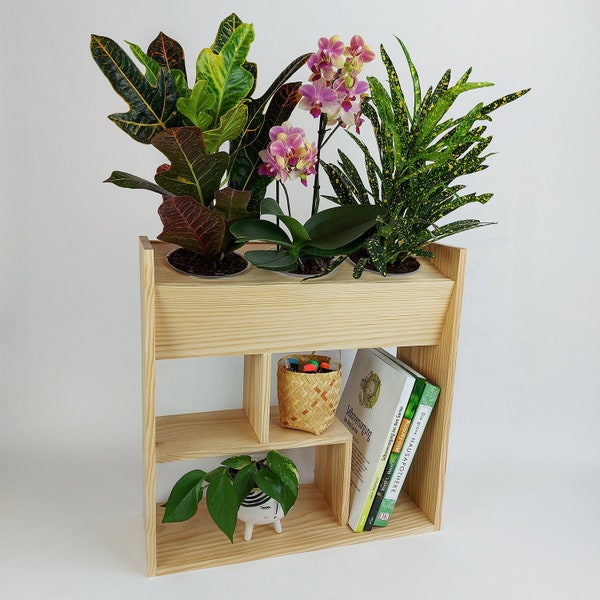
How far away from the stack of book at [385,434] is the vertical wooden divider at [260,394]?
0.25 meters

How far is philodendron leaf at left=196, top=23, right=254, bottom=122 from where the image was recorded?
113 centimetres

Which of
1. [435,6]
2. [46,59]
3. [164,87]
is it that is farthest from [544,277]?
[46,59]

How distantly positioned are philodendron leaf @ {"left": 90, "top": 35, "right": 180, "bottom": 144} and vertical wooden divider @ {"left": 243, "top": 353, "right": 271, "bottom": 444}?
1.45ft

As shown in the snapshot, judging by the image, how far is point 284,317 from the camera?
1.25 meters

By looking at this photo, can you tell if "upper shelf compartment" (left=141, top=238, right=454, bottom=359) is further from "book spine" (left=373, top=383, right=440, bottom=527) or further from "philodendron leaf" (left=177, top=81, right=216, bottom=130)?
"philodendron leaf" (left=177, top=81, right=216, bottom=130)

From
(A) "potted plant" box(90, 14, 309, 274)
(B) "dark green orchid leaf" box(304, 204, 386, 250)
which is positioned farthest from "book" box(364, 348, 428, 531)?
(A) "potted plant" box(90, 14, 309, 274)

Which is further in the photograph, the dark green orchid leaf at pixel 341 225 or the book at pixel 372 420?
the book at pixel 372 420

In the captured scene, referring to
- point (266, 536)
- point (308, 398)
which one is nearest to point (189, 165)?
point (308, 398)

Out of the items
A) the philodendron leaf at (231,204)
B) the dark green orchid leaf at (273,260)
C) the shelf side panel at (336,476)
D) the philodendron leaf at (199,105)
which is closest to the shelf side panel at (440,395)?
the shelf side panel at (336,476)

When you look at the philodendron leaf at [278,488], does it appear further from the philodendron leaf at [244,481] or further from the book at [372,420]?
the book at [372,420]

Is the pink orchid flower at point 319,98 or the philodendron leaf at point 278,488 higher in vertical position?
the pink orchid flower at point 319,98

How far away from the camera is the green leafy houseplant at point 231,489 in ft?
4.08

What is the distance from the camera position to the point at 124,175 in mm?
1162

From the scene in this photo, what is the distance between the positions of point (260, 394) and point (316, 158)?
1.45 feet
